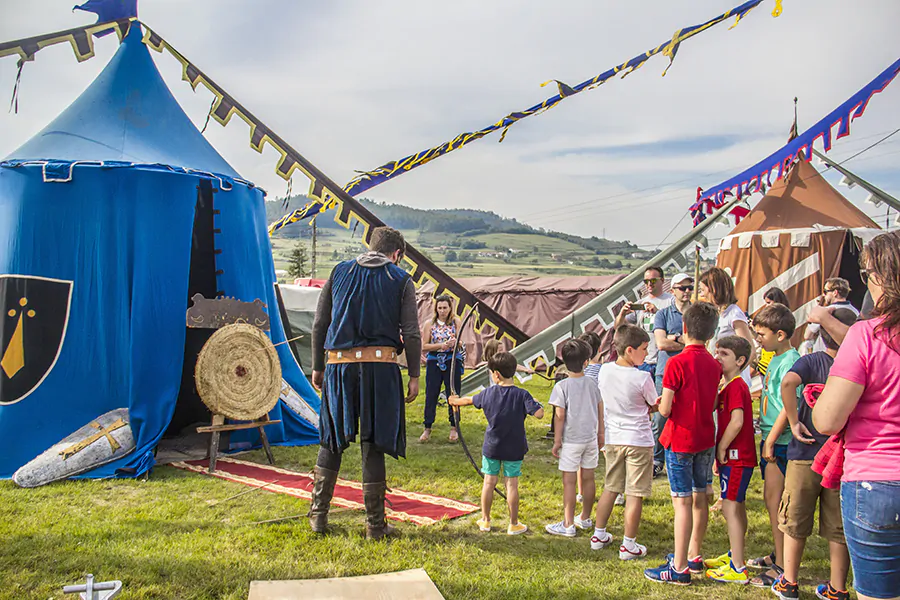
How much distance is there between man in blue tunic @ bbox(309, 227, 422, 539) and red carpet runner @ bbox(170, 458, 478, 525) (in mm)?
534

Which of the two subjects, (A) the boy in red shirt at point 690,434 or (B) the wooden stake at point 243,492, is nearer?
(A) the boy in red shirt at point 690,434

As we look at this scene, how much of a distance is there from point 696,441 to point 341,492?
2.80m

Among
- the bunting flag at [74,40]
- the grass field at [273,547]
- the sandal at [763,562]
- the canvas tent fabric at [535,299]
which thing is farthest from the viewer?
the canvas tent fabric at [535,299]

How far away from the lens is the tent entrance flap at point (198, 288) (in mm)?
7395

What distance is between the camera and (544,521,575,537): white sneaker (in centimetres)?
418

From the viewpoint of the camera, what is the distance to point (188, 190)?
631cm

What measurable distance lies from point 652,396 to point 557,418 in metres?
A: 0.63

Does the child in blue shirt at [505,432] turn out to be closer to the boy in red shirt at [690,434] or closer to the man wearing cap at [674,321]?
the boy in red shirt at [690,434]

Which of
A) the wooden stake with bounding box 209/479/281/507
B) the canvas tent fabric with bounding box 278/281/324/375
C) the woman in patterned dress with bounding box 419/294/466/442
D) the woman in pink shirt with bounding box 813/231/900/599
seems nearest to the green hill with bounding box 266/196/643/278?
the canvas tent fabric with bounding box 278/281/324/375

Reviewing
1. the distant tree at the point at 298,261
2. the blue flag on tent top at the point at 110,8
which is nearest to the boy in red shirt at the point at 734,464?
the blue flag on tent top at the point at 110,8

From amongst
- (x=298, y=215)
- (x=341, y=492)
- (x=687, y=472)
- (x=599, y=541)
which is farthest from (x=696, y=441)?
(x=298, y=215)

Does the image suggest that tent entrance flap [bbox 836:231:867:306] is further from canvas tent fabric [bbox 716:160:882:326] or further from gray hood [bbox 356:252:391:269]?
gray hood [bbox 356:252:391:269]

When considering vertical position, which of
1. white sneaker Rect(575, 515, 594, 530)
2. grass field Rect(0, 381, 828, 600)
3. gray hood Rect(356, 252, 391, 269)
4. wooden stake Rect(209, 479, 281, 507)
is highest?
gray hood Rect(356, 252, 391, 269)

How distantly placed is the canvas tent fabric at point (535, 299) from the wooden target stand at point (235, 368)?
8.29 meters
